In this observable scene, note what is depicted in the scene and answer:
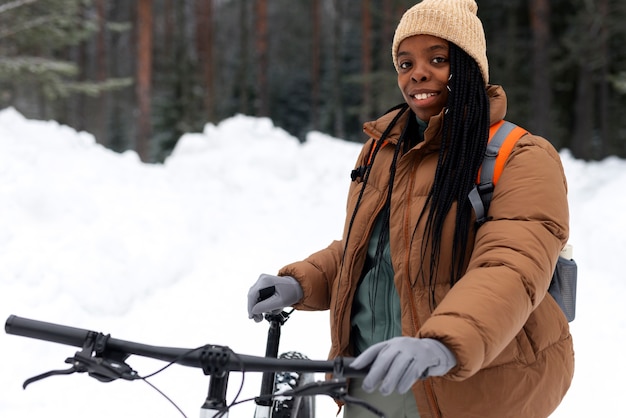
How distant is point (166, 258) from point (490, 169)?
603 cm

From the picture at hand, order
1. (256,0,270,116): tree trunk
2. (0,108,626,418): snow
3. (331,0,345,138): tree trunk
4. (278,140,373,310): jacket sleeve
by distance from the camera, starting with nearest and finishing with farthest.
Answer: (278,140,373,310): jacket sleeve, (0,108,626,418): snow, (256,0,270,116): tree trunk, (331,0,345,138): tree trunk

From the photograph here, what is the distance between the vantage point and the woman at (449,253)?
5.45ft

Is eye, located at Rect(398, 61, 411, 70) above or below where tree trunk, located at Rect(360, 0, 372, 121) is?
below

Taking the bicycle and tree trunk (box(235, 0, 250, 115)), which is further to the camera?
tree trunk (box(235, 0, 250, 115))

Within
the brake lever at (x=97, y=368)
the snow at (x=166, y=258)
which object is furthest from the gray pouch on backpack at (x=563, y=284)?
the snow at (x=166, y=258)

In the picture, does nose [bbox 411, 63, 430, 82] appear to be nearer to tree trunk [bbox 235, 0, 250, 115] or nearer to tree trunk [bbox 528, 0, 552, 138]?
tree trunk [bbox 528, 0, 552, 138]

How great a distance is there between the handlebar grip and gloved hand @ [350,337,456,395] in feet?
2.52

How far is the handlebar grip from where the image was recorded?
1.75 m

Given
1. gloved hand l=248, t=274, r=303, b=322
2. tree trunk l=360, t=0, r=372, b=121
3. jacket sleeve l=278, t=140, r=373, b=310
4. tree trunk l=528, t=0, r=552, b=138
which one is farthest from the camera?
tree trunk l=360, t=0, r=372, b=121

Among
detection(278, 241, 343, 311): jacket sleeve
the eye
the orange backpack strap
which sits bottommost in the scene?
detection(278, 241, 343, 311): jacket sleeve

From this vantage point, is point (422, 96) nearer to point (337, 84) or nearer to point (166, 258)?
point (166, 258)

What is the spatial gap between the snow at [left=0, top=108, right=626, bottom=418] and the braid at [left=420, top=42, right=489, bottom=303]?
3.04m

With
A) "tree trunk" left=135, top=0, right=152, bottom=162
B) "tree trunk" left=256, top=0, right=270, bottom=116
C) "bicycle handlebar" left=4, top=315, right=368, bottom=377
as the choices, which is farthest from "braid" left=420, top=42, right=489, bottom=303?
"tree trunk" left=256, top=0, right=270, bottom=116

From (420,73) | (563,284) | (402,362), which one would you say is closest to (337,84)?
(420,73)
